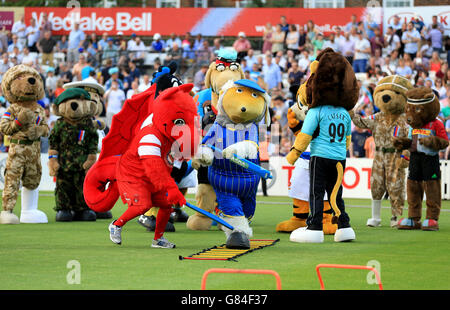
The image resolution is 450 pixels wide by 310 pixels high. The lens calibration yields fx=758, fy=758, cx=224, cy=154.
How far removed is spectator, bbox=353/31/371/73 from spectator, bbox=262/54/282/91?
8.08ft

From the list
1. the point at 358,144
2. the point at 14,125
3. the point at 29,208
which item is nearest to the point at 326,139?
the point at 14,125

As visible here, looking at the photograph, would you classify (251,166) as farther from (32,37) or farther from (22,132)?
(32,37)

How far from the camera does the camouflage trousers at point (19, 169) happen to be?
1120 cm

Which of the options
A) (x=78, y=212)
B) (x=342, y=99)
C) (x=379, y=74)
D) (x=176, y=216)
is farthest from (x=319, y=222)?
(x=379, y=74)

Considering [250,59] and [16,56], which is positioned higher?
[16,56]

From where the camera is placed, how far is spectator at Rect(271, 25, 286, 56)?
2527 centimetres

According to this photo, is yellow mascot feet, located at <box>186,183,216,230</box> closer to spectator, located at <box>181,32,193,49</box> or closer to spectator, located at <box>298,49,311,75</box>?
spectator, located at <box>298,49,311,75</box>

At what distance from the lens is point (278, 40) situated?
998 inches

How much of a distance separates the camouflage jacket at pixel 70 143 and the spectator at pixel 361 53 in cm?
1312

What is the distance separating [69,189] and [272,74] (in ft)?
39.8

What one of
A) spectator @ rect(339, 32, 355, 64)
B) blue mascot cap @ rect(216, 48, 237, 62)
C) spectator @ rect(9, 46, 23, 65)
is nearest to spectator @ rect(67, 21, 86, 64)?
spectator @ rect(9, 46, 23, 65)

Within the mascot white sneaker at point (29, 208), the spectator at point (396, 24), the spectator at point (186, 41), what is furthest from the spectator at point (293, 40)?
the mascot white sneaker at point (29, 208)

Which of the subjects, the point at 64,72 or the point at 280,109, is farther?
the point at 64,72

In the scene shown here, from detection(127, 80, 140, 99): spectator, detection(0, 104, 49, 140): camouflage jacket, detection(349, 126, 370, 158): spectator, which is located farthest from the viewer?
detection(127, 80, 140, 99): spectator
